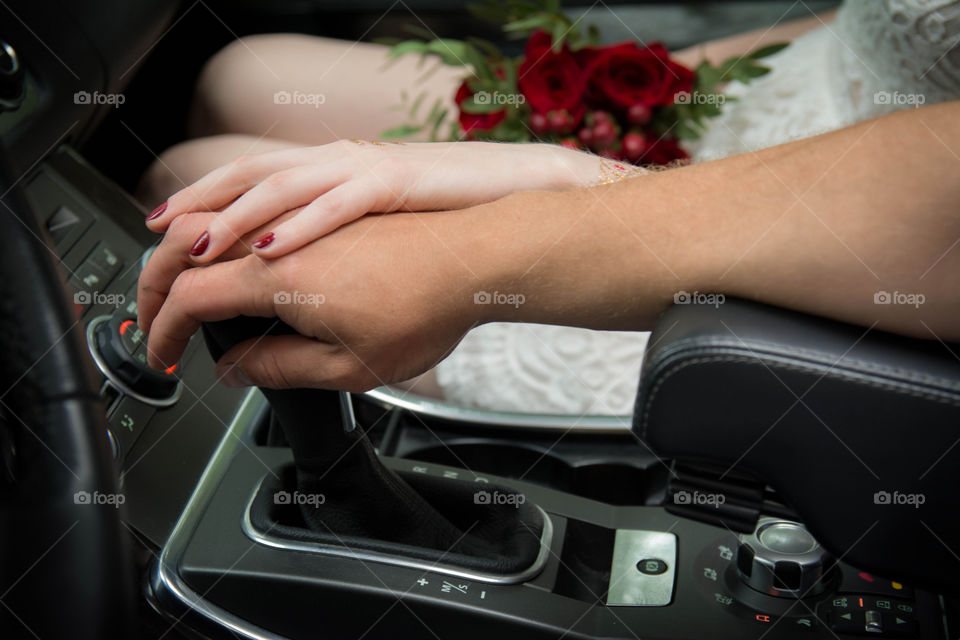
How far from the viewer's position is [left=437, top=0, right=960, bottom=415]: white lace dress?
1.01m

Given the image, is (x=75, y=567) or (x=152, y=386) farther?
(x=152, y=386)

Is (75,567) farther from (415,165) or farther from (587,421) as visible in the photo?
(587,421)

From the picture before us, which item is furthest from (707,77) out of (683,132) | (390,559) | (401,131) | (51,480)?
(51,480)

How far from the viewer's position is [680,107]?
4.17ft

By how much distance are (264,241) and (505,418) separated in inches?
17.5

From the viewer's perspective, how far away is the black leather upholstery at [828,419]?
1.63ft

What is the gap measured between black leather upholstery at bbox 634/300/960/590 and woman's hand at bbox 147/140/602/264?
23 centimetres

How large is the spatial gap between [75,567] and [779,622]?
54 centimetres

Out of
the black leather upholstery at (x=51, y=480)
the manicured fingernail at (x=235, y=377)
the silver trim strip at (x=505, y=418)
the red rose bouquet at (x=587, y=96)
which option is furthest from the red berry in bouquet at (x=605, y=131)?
the black leather upholstery at (x=51, y=480)

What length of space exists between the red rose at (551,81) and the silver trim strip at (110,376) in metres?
0.65

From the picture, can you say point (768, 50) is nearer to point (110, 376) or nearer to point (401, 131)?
point (401, 131)

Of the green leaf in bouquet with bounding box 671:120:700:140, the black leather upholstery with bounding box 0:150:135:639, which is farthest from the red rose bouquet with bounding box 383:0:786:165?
the black leather upholstery with bounding box 0:150:135:639

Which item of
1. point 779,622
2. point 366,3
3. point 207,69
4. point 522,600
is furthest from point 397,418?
point 366,3

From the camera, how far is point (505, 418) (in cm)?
98
